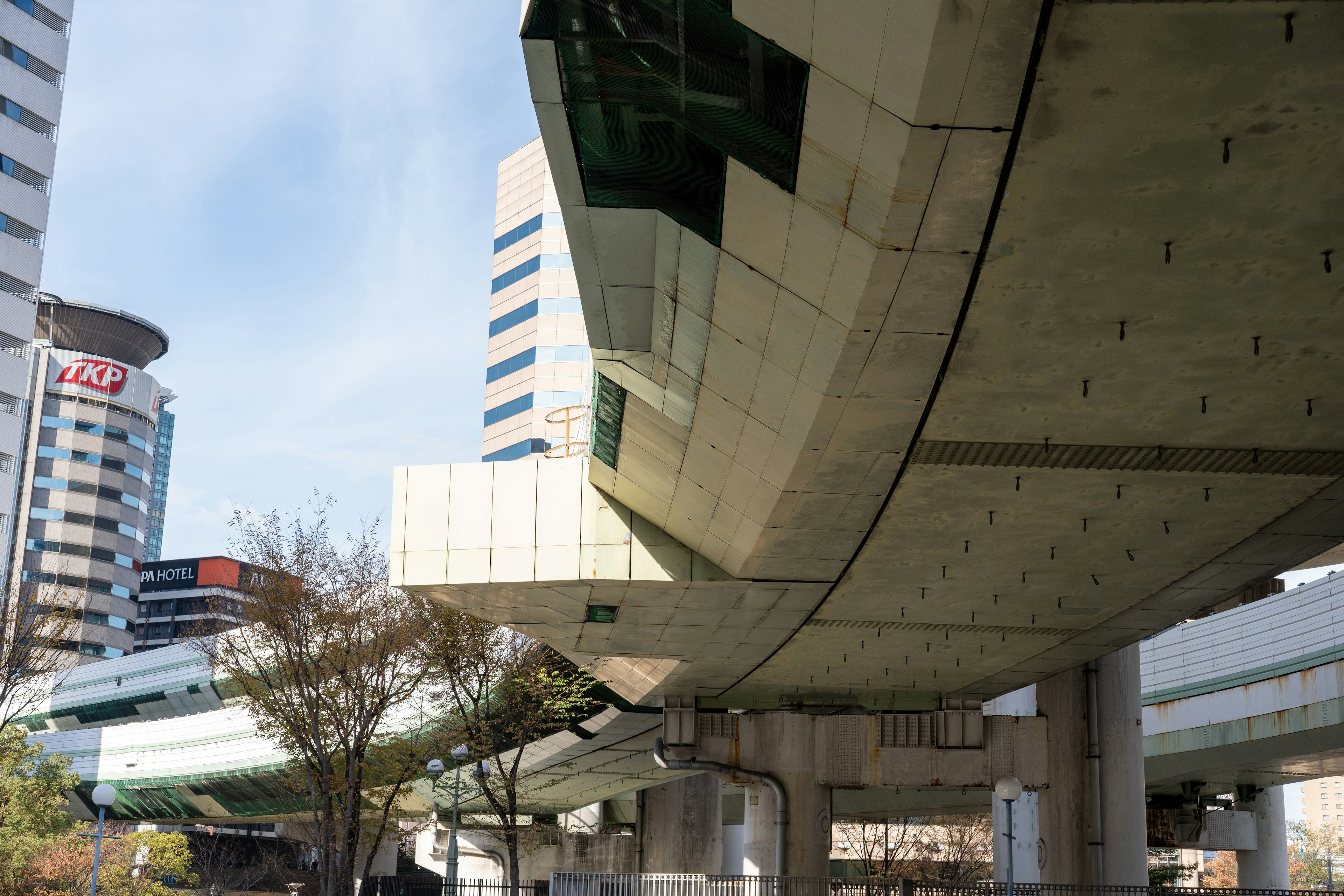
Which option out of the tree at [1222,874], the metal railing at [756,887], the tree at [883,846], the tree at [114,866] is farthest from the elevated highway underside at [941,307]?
the tree at [1222,874]

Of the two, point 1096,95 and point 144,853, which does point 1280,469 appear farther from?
point 144,853

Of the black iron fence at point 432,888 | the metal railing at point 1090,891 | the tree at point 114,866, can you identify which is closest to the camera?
the metal railing at point 1090,891

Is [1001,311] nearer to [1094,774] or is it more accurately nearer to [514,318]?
[1094,774]

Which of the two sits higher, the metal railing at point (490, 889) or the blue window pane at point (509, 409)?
the blue window pane at point (509, 409)

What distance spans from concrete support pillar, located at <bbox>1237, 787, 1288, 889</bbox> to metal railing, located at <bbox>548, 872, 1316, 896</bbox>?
63.3 ft

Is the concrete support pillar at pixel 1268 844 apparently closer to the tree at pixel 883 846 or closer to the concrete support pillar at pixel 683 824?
the concrete support pillar at pixel 683 824

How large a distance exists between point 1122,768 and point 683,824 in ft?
76.2

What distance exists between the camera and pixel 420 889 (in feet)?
106

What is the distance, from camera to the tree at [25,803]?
3572 cm

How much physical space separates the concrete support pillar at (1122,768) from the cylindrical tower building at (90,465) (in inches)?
5011

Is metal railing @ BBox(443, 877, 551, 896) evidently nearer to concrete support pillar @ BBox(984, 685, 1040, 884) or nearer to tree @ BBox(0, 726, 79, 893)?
concrete support pillar @ BBox(984, 685, 1040, 884)

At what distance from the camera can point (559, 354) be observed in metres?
82.7

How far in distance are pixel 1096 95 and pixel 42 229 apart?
10391 cm

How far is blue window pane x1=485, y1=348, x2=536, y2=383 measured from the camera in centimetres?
8406
